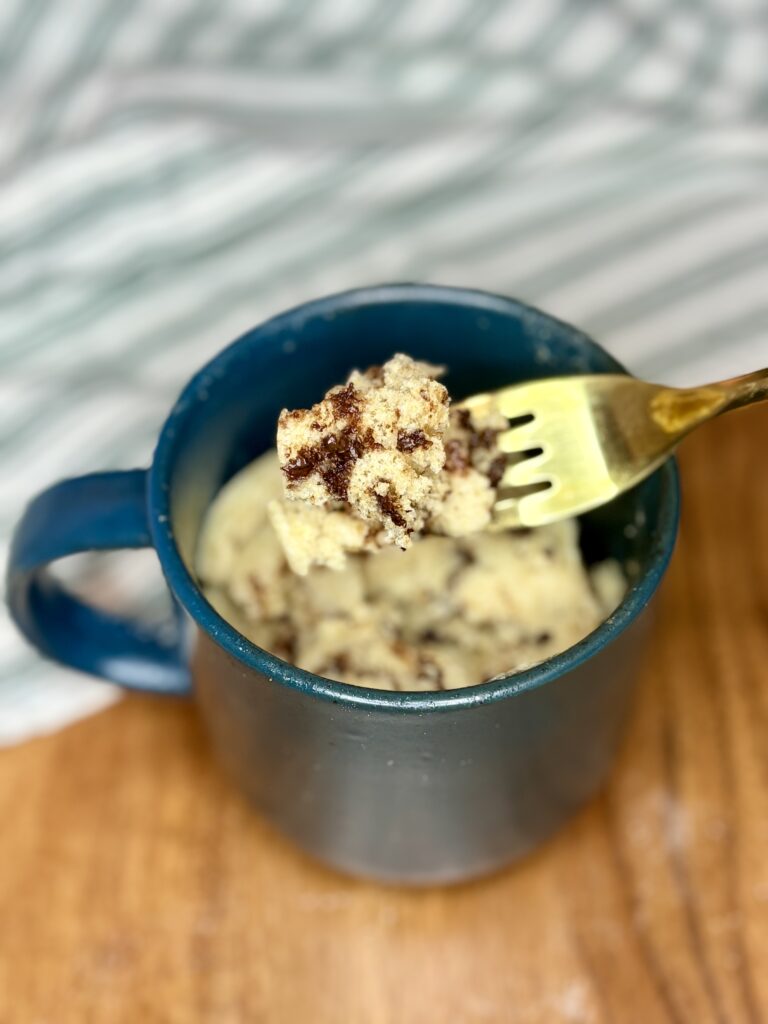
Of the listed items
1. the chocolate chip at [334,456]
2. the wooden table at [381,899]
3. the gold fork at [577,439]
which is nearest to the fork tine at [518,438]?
the gold fork at [577,439]

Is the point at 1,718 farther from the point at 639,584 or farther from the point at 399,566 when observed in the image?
the point at 639,584

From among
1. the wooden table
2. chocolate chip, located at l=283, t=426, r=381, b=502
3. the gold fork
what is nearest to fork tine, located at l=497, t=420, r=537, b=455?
the gold fork

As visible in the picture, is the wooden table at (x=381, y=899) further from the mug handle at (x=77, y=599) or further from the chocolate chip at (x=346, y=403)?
the chocolate chip at (x=346, y=403)

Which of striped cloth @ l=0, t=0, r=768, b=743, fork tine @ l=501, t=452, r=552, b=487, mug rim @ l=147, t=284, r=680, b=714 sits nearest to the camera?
mug rim @ l=147, t=284, r=680, b=714

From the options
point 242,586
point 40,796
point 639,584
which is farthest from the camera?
point 40,796

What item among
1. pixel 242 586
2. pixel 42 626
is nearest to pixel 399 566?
pixel 242 586

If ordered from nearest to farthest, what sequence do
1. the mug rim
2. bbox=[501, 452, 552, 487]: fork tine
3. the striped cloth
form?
the mug rim → bbox=[501, 452, 552, 487]: fork tine → the striped cloth

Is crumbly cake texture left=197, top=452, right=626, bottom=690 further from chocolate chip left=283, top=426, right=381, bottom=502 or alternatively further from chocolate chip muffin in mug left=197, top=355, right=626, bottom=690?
chocolate chip left=283, top=426, right=381, bottom=502
